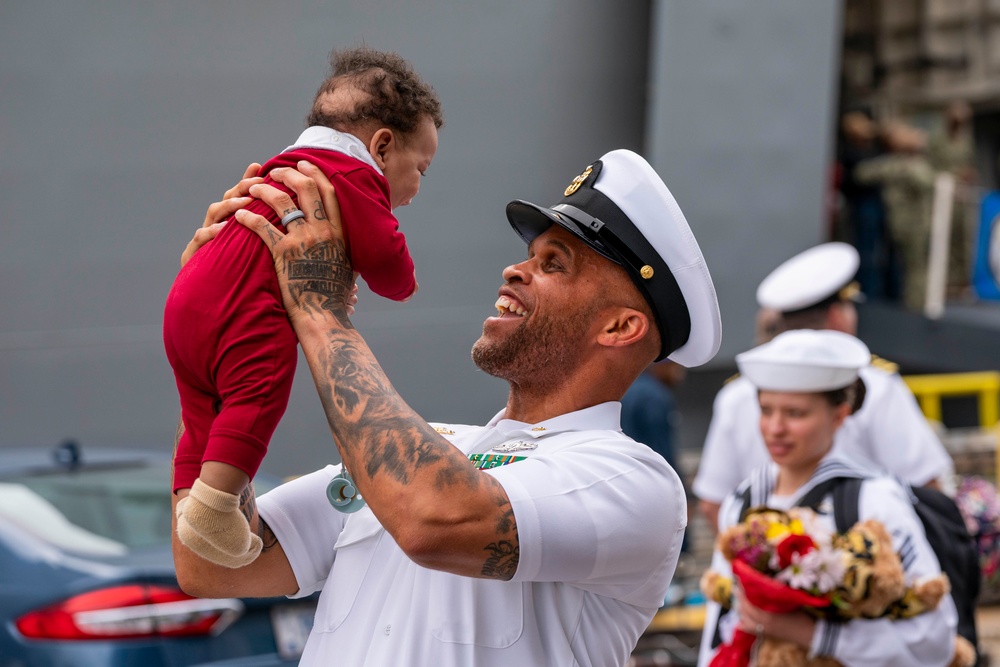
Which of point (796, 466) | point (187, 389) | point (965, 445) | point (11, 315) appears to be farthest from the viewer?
point (965, 445)

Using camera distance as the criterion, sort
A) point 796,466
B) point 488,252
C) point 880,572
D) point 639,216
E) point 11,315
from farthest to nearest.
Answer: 1. point 488,252
2. point 11,315
3. point 796,466
4. point 880,572
5. point 639,216

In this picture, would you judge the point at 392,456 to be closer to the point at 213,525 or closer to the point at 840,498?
the point at 213,525

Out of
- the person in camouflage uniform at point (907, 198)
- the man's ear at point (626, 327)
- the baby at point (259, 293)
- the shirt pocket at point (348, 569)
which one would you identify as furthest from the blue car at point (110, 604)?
the person in camouflage uniform at point (907, 198)

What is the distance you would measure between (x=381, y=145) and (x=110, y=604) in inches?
100

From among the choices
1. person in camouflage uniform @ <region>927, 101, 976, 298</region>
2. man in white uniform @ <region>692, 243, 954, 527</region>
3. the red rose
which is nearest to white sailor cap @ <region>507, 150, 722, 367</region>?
the red rose

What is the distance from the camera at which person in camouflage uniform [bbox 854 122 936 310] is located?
34.3 feet

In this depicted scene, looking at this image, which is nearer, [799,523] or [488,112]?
[799,523]

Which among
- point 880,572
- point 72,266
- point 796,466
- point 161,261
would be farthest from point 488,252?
point 880,572

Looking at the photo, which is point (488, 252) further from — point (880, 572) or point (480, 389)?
point (880, 572)

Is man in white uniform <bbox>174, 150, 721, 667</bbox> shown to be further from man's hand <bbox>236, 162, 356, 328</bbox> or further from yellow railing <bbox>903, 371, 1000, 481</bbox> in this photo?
yellow railing <bbox>903, 371, 1000, 481</bbox>

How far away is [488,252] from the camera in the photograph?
342 inches

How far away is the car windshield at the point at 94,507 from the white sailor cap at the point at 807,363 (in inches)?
83.6

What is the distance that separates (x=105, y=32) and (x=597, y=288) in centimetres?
628

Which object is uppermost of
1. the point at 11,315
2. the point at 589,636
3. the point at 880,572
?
the point at 589,636
